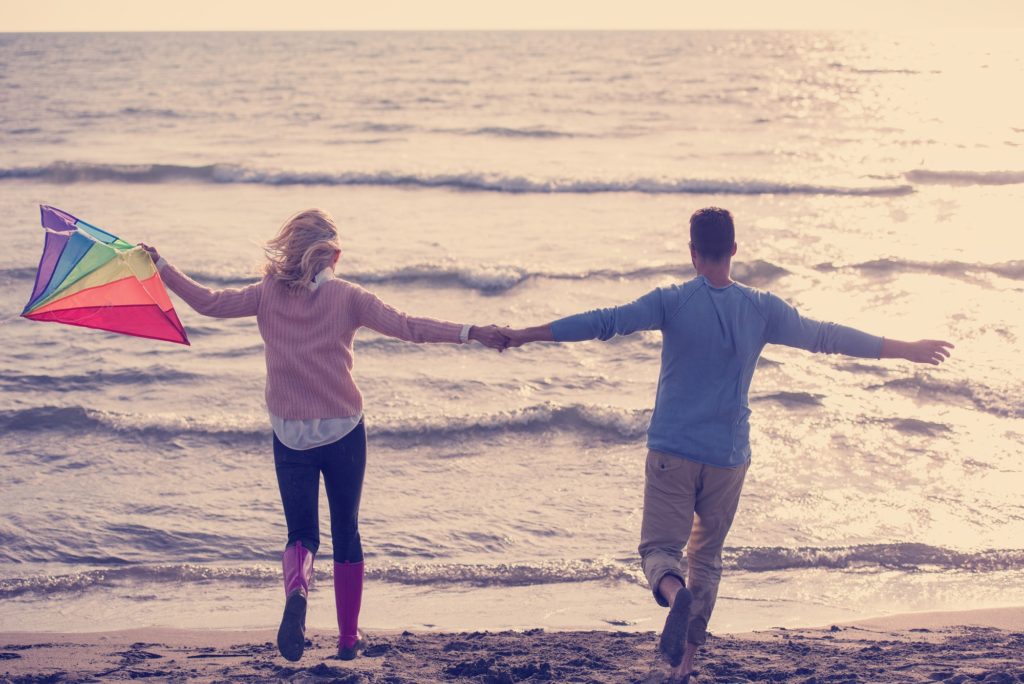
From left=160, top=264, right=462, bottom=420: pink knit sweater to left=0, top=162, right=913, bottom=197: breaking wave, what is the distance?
1593cm

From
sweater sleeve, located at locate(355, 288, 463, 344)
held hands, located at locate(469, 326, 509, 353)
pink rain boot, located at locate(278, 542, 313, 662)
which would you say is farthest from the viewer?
held hands, located at locate(469, 326, 509, 353)

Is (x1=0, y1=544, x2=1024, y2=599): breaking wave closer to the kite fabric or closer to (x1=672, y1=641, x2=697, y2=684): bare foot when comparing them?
(x1=672, y1=641, x2=697, y2=684): bare foot

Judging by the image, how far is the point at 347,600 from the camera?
441cm

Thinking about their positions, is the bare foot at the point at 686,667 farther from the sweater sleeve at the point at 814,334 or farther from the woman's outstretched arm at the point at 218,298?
the woman's outstretched arm at the point at 218,298

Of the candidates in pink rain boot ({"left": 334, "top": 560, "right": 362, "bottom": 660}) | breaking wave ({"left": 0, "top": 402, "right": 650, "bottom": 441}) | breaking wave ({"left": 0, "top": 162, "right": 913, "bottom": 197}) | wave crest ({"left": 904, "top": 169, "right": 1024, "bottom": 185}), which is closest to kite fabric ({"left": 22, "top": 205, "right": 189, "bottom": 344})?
pink rain boot ({"left": 334, "top": 560, "right": 362, "bottom": 660})

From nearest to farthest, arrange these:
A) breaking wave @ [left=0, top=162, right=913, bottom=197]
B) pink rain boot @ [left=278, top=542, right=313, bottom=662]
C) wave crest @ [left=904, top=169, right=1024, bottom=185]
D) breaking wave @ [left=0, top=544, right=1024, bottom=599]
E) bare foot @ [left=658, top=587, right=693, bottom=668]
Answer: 1. bare foot @ [left=658, top=587, right=693, bottom=668]
2. pink rain boot @ [left=278, top=542, right=313, bottom=662]
3. breaking wave @ [left=0, top=544, right=1024, bottom=599]
4. breaking wave @ [left=0, top=162, right=913, bottom=197]
5. wave crest @ [left=904, top=169, right=1024, bottom=185]

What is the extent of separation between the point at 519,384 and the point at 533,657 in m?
4.96

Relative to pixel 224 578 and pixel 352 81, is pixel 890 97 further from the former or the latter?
pixel 224 578

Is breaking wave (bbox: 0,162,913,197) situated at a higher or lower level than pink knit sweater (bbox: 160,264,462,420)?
higher

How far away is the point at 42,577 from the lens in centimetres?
579

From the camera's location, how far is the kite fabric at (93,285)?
4.54 meters

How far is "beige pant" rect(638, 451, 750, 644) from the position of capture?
411 centimetres

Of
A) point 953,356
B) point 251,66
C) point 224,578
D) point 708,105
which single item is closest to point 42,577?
point 224,578

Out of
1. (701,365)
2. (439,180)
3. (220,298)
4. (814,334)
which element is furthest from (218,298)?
(439,180)
